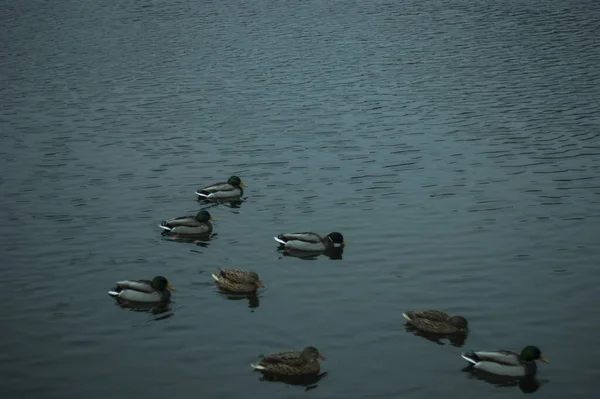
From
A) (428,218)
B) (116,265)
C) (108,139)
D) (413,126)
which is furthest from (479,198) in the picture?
(108,139)

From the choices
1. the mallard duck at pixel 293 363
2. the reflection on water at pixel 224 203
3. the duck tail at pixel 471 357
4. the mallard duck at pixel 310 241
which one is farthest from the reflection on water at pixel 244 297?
the reflection on water at pixel 224 203

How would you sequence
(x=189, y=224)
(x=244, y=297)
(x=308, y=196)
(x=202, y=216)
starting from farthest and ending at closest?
(x=308, y=196)
(x=202, y=216)
(x=189, y=224)
(x=244, y=297)

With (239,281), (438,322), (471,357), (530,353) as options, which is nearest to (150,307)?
(239,281)

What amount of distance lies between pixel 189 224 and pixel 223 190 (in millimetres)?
4090

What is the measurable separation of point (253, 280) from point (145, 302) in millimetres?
3369

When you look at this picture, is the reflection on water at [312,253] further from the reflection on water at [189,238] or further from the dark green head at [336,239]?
the reflection on water at [189,238]

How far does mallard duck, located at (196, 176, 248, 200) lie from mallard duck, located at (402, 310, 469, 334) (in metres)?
13.6

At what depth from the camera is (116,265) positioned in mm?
33031

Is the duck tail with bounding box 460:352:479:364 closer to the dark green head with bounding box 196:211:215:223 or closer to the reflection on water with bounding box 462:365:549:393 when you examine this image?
the reflection on water with bounding box 462:365:549:393

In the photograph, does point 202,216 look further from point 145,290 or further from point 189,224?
point 145,290

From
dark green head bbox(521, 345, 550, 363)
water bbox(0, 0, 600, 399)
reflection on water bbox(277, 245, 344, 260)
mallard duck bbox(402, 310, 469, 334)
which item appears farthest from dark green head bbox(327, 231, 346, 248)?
dark green head bbox(521, 345, 550, 363)

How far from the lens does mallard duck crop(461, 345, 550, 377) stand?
25.0 m

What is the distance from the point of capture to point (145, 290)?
96.8ft

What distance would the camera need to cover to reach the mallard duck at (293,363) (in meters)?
24.9
